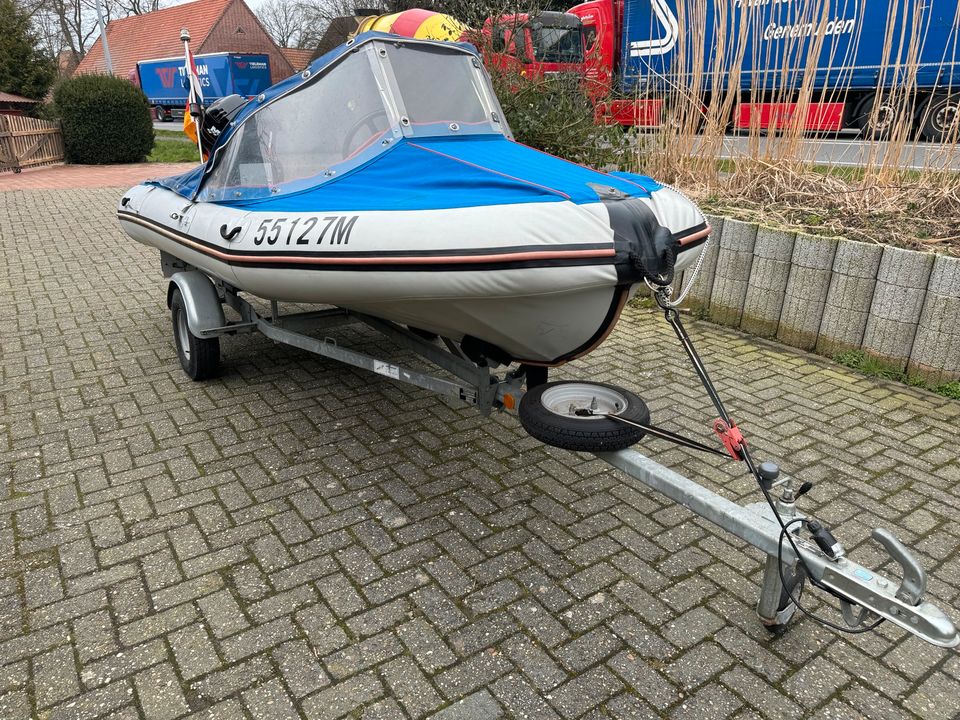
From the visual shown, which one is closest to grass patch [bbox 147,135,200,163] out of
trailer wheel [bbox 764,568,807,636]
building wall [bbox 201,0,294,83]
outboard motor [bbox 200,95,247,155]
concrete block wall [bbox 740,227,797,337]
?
outboard motor [bbox 200,95,247,155]

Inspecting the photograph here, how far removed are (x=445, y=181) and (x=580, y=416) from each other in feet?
3.44

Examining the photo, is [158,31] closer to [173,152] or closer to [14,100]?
[14,100]

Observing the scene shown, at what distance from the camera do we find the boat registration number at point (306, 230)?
8.92 feet

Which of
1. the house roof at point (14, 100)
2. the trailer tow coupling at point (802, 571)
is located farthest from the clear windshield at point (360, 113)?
the house roof at point (14, 100)

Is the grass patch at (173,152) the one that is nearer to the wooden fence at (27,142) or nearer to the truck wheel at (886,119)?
the wooden fence at (27,142)

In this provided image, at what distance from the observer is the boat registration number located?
2.72 m

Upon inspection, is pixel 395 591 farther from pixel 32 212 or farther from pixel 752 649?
pixel 32 212

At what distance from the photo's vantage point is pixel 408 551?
2791mm

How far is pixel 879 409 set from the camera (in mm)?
3938

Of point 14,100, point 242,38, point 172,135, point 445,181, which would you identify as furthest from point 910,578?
point 242,38

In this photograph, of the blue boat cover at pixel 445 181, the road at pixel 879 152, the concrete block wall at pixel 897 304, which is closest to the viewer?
the blue boat cover at pixel 445 181

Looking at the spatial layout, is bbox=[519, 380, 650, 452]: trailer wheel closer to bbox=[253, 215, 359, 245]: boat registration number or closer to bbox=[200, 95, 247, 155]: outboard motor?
bbox=[253, 215, 359, 245]: boat registration number

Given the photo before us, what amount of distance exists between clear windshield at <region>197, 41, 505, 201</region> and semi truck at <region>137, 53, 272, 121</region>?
28.7 m

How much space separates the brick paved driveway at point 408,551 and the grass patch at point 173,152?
13793mm
